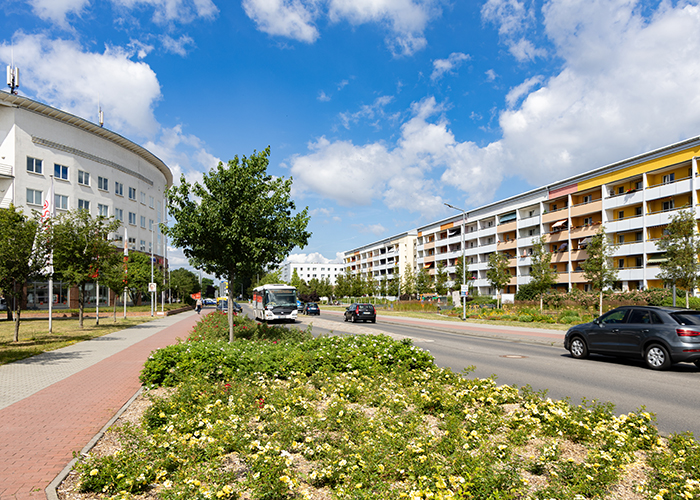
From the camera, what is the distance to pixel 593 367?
12.0 metres

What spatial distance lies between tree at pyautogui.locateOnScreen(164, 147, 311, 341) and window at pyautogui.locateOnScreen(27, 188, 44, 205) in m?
44.8

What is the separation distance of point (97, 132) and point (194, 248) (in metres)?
52.2

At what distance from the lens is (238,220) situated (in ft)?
42.5

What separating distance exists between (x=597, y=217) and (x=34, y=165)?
6226cm

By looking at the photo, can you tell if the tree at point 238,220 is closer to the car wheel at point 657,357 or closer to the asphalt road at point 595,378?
the asphalt road at point 595,378

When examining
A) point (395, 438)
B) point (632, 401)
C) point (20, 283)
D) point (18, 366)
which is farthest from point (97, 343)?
point (632, 401)

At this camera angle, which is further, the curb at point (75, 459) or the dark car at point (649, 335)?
the dark car at point (649, 335)

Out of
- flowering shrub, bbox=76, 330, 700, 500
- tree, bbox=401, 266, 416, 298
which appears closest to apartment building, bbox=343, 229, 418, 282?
tree, bbox=401, 266, 416, 298

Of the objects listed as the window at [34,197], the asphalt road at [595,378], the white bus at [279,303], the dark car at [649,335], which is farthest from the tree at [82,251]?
the window at [34,197]

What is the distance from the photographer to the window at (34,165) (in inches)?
1898

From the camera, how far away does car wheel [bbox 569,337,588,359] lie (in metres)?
13.6

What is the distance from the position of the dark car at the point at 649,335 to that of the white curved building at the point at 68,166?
37104 millimetres

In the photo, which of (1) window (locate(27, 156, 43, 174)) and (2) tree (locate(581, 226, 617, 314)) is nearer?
(2) tree (locate(581, 226, 617, 314))

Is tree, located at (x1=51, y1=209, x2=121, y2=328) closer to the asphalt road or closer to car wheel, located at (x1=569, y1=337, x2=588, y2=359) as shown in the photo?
the asphalt road
